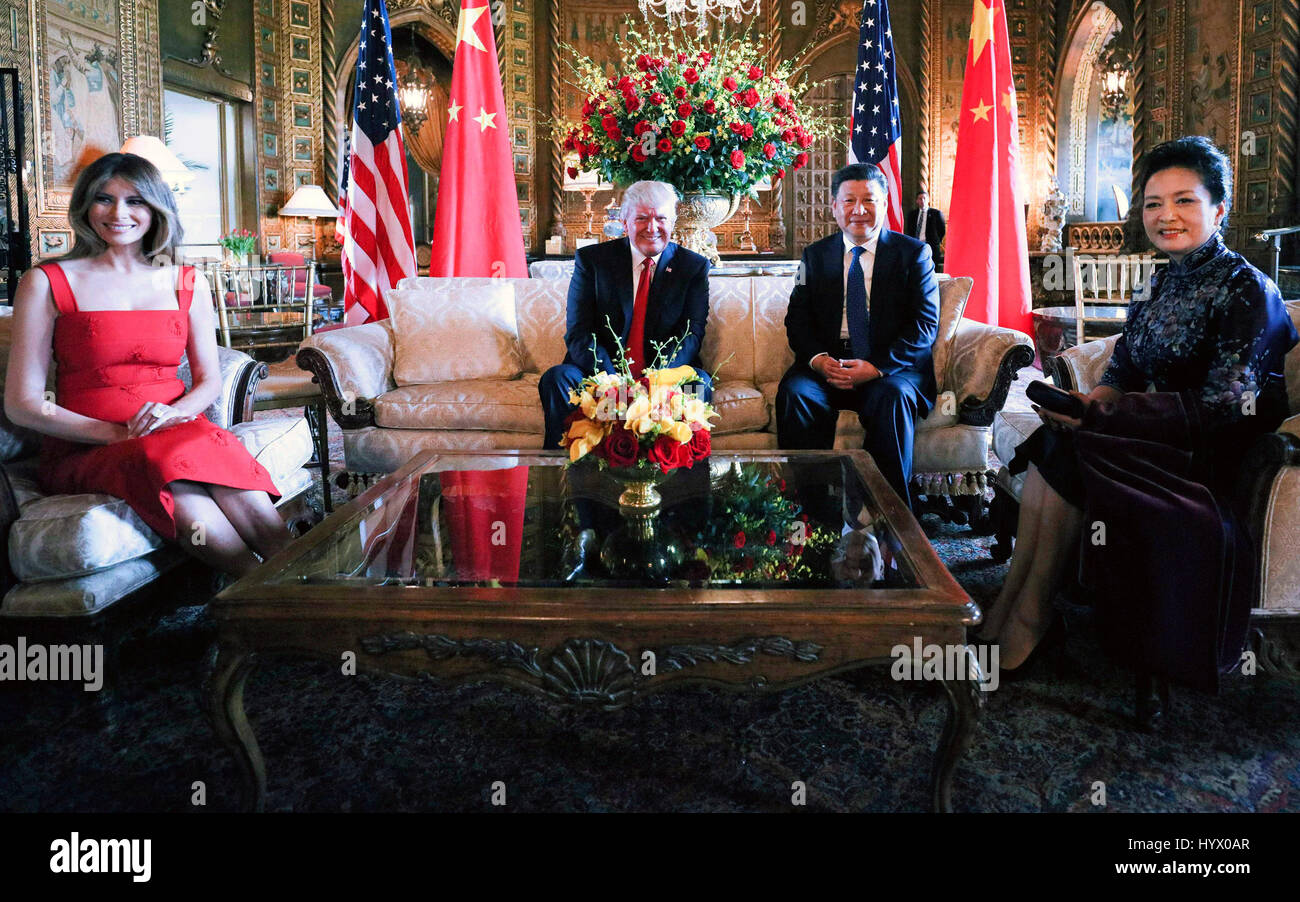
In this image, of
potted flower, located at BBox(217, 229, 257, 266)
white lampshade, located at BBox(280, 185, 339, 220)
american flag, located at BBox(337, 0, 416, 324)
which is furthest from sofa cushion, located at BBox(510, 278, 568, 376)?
white lampshade, located at BBox(280, 185, 339, 220)

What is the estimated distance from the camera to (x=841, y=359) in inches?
138

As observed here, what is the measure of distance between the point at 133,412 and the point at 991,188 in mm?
4917

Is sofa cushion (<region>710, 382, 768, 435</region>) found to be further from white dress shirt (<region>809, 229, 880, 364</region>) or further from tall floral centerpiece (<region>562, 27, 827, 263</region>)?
tall floral centerpiece (<region>562, 27, 827, 263</region>)

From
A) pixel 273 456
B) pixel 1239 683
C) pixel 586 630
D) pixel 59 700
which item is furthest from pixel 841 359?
pixel 59 700

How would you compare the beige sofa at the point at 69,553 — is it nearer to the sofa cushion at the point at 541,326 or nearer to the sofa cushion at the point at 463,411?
the sofa cushion at the point at 463,411

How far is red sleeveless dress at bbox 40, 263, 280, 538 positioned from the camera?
90.7 inches

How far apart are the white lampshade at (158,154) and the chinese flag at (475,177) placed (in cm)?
244

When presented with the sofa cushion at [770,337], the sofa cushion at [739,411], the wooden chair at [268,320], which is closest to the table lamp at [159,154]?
the wooden chair at [268,320]

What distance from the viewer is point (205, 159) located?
345 inches

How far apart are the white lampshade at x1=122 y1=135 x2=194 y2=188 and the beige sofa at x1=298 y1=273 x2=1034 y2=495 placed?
3699mm

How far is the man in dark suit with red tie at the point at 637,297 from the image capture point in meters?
3.56

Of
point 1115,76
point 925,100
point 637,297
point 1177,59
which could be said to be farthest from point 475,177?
point 1115,76

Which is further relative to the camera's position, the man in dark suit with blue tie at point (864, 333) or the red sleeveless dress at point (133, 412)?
the man in dark suit with blue tie at point (864, 333)
